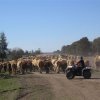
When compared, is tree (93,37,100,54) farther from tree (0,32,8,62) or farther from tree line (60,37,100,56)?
tree (0,32,8,62)

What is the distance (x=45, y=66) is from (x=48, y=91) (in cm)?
2209

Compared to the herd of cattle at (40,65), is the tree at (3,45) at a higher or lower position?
higher

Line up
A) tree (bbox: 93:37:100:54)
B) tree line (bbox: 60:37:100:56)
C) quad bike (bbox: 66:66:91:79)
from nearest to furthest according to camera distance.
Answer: quad bike (bbox: 66:66:91:79)
tree (bbox: 93:37:100:54)
tree line (bbox: 60:37:100:56)

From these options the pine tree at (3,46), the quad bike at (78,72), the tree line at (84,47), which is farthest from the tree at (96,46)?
the quad bike at (78,72)

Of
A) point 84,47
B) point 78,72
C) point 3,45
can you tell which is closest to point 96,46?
point 84,47

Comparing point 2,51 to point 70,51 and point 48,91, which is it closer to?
point 70,51

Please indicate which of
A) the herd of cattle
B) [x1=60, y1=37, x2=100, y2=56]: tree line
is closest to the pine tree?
[x1=60, y1=37, x2=100, y2=56]: tree line

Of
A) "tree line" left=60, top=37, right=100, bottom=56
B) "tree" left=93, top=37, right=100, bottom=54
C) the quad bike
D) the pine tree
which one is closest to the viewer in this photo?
the quad bike

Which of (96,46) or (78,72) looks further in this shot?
(96,46)

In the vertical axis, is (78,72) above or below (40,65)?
below

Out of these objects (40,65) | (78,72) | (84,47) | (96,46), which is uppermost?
(84,47)

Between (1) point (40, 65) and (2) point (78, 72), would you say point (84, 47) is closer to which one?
(1) point (40, 65)

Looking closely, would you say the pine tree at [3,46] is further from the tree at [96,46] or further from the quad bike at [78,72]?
the quad bike at [78,72]

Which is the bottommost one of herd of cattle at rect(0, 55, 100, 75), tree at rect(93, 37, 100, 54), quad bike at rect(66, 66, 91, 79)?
quad bike at rect(66, 66, 91, 79)
